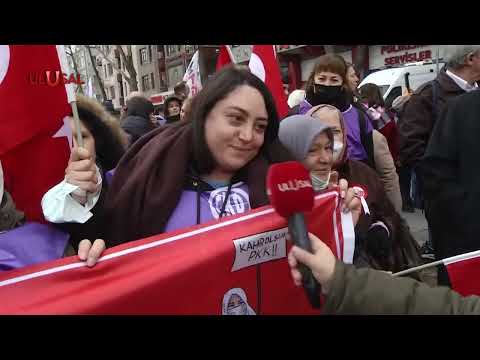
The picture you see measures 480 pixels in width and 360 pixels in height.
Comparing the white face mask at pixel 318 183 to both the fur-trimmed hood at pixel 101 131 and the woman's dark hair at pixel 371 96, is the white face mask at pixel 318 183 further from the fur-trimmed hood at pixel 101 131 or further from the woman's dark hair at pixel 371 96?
the woman's dark hair at pixel 371 96

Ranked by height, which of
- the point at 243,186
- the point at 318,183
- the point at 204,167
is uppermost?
the point at 204,167

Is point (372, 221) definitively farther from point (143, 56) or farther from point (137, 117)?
point (143, 56)

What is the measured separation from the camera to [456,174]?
2896 mm

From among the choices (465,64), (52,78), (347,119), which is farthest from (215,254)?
(465,64)

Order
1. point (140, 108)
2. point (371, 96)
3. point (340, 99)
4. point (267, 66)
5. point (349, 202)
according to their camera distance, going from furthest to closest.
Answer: point (371, 96) < point (140, 108) < point (340, 99) < point (267, 66) < point (349, 202)

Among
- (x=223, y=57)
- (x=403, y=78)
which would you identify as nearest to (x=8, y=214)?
(x=223, y=57)

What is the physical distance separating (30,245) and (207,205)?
687mm

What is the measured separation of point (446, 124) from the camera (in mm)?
2881

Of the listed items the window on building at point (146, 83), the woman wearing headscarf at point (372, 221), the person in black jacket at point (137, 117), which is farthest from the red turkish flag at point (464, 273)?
the window on building at point (146, 83)

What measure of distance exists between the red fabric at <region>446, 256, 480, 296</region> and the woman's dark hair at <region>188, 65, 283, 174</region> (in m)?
0.96

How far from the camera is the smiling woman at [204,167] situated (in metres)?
1.91

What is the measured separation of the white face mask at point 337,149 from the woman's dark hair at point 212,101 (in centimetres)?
74

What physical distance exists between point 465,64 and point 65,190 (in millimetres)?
3190
